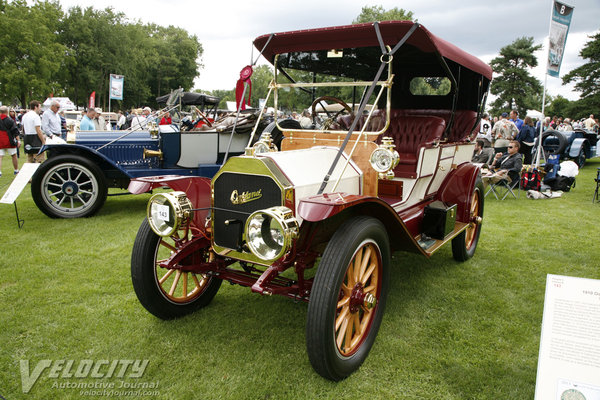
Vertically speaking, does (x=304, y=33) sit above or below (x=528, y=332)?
above

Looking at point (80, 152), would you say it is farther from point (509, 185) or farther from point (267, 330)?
point (509, 185)

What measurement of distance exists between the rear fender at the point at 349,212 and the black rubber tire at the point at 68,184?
4.62 m

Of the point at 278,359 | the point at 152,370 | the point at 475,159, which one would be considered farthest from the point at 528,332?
the point at 475,159

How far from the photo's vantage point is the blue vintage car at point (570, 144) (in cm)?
1082

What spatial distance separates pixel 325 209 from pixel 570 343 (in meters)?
1.20

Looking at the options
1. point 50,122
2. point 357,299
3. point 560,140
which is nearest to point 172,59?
point 50,122

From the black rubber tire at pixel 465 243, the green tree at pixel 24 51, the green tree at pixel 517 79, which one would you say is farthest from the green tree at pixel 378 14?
the black rubber tire at pixel 465 243

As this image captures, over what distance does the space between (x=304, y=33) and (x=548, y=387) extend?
2.78m

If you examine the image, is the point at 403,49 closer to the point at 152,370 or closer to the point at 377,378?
the point at 377,378

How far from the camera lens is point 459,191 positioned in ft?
13.9

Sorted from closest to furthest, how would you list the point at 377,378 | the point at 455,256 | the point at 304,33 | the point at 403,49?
1. the point at 377,378
2. the point at 304,33
3. the point at 403,49
4. the point at 455,256

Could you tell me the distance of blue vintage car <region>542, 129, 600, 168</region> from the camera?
10818 mm

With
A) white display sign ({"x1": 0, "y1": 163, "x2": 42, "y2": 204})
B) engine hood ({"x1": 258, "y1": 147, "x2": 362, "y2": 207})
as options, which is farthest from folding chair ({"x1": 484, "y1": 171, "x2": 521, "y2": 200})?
white display sign ({"x1": 0, "y1": 163, "x2": 42, "y2": 204})

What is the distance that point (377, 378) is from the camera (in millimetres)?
2428
